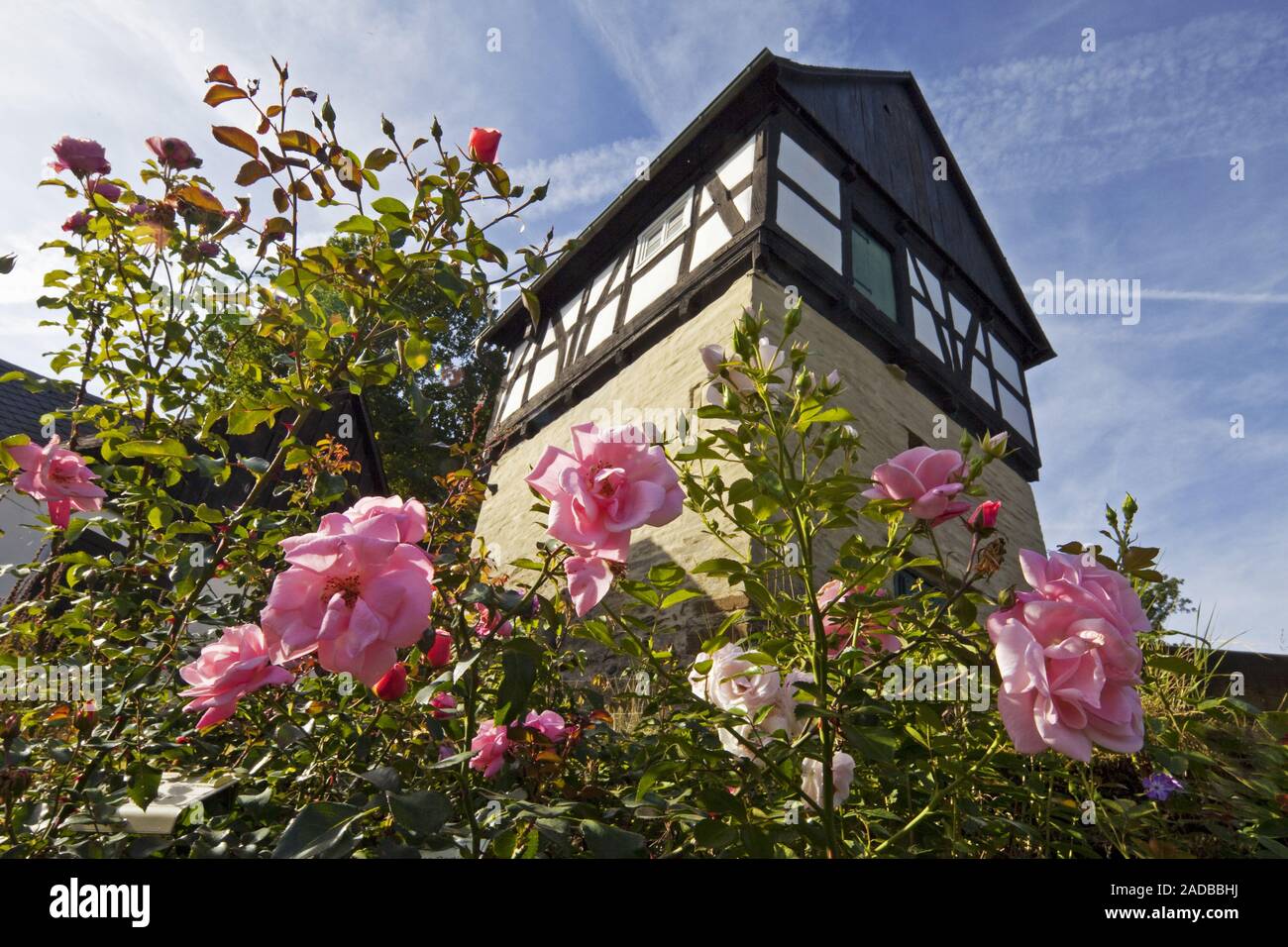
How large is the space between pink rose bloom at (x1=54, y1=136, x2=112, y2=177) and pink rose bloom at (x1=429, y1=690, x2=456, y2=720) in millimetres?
1667

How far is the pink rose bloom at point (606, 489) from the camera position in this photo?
83cm

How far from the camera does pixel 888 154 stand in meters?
9.38

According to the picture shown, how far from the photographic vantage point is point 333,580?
2.52ft

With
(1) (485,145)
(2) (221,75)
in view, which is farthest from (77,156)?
(1) (485,145)

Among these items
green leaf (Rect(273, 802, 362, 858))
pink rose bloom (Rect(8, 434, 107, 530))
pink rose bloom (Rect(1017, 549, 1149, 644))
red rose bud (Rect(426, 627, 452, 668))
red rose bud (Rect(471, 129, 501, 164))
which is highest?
red rose bud (Rect(471, 129, 501, 164))

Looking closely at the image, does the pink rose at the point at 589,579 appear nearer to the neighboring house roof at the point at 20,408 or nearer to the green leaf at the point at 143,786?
the green leaf at the point at 143,786

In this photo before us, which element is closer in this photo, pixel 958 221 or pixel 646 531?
pixel 646 531

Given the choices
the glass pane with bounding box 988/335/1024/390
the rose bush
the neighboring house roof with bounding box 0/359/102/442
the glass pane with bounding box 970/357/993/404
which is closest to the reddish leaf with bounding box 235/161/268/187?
the rose bush

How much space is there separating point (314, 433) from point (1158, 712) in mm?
9931

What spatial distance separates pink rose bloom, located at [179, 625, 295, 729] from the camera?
0.88m

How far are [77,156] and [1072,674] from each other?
241 centimetres

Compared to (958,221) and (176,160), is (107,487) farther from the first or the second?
(958,221)

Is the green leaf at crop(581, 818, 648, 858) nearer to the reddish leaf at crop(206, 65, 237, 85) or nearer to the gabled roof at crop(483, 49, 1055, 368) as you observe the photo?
the reddish leaf at crop(206, 65, 237, 85)
